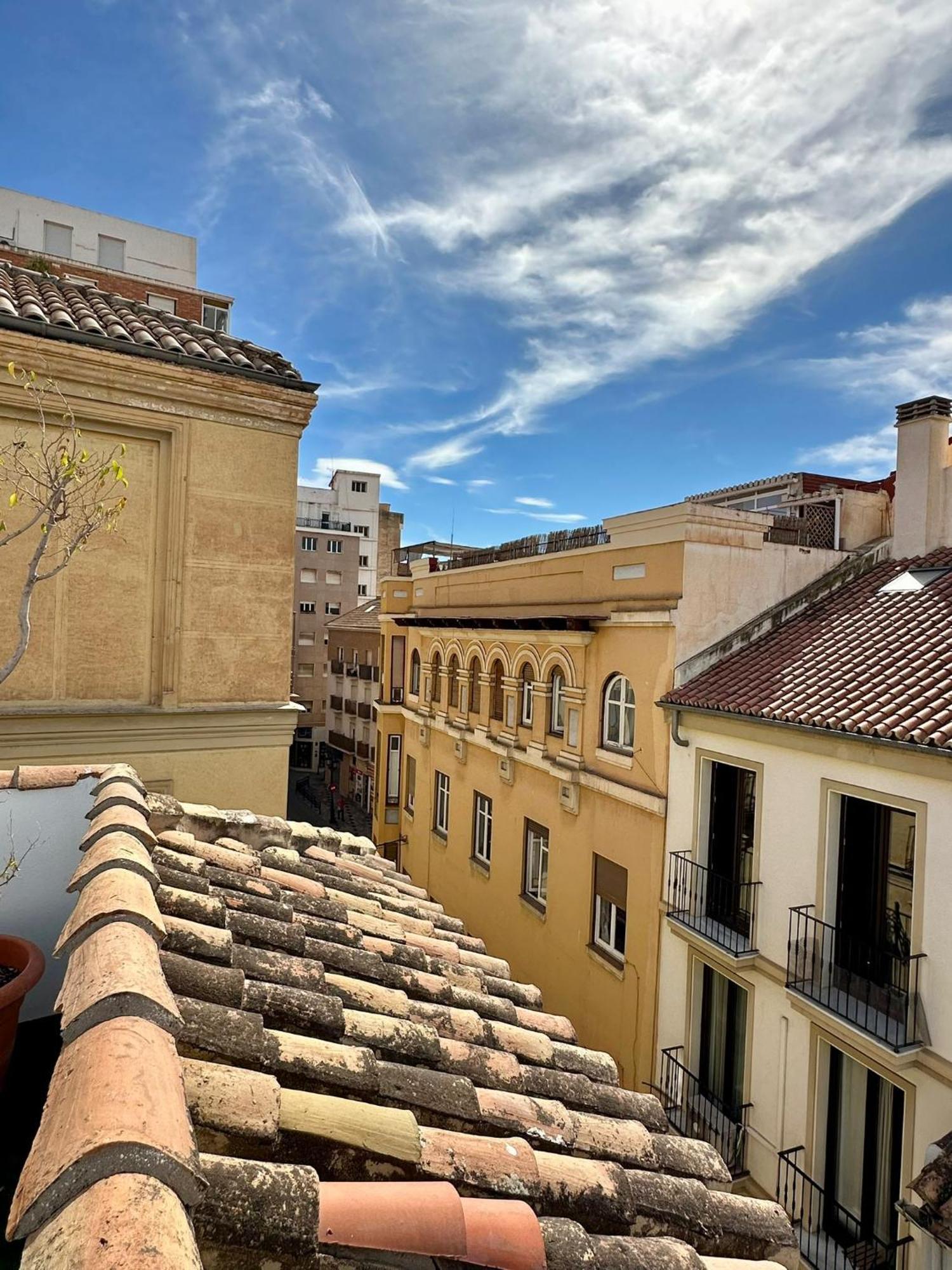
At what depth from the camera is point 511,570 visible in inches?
701

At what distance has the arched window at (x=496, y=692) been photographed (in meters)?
17.7

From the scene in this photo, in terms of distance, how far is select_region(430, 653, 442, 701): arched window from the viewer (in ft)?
69.3

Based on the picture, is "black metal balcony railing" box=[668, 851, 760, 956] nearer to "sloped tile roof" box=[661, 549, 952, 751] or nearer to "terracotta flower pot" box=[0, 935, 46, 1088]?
"sloped tile roof" box=[661, 549, 952, 751]

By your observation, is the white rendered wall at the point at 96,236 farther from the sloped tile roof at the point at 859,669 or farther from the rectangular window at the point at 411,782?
the sloped tile roof at the point at 859,669

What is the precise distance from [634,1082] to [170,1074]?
12.4 m

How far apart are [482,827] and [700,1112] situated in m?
8.49

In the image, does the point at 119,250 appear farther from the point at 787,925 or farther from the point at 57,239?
the point at 787,925

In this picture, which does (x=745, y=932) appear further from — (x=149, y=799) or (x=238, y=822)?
(x=149, y=799)

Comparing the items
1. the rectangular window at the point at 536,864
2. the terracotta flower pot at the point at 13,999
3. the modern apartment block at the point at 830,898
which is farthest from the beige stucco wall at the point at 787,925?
Answer: the terracotta flower pot at the point at 13,999

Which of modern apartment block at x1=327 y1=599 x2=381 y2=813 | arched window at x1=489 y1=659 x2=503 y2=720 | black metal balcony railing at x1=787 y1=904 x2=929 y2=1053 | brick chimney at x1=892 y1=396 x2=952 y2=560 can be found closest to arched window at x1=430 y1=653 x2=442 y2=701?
arched window at x1=489 y1=659 x2=503 y2=720

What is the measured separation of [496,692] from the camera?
58.3 ft

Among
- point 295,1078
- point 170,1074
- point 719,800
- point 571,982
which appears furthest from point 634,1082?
point 170,1074

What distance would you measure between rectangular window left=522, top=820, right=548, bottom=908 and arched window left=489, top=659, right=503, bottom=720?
272 centimetres

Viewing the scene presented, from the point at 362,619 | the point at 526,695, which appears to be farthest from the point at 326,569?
the point at 526,695
